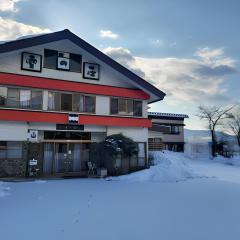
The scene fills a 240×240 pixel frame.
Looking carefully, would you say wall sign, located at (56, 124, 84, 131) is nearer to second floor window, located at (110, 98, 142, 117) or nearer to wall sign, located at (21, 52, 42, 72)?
second floor window, located at (110, 98, 142, 117)

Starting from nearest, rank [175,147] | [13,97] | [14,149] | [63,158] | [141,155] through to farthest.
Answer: [14,149], [13,97], [63,158], [141,155], [175,147]

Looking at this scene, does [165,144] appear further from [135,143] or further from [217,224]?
[217,224]

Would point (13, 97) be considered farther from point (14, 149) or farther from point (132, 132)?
point (132, 132)

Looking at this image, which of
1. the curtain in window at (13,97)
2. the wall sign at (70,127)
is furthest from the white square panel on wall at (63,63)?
the wall sign at (70,127)

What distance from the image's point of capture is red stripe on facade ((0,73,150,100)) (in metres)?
17.9

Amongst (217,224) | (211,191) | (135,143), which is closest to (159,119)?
(135,143)

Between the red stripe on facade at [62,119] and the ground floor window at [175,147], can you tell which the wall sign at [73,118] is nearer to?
the red stripe on facade at [62,119]

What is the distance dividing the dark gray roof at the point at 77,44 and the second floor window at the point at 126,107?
55.8 inches

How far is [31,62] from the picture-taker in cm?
1877

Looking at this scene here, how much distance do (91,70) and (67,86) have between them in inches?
88.3

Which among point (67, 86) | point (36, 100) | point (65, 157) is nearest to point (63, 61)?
point (67, 86)

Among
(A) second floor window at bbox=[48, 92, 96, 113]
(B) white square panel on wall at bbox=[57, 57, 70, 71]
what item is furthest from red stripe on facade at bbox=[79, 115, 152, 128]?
(B) white square panel on wall at bbox=[57, 57, 70, 71]

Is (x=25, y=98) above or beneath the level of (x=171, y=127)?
above

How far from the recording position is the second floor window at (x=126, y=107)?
70.1 feet
